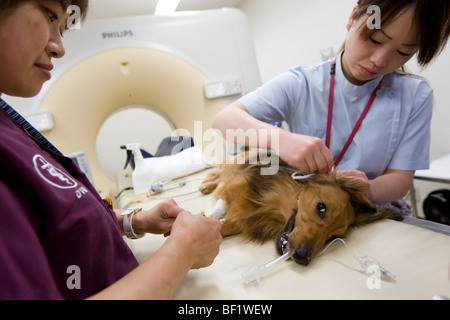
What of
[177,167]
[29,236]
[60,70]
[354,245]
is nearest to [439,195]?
[354,245]

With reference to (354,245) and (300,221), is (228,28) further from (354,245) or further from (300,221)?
(354,245)

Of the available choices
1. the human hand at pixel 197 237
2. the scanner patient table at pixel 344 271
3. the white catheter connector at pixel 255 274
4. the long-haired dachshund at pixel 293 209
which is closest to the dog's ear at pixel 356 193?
the long-haired dachshund at pixel 293 209

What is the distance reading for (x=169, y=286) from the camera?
1.65 feet

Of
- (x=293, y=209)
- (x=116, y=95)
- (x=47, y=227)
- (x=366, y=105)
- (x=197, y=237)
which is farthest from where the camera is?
(x=116, y=95)

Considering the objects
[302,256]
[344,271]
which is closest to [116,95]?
[302,256]

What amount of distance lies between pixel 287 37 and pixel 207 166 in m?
2.19

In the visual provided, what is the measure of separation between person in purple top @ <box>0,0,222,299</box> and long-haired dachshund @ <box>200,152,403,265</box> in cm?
40

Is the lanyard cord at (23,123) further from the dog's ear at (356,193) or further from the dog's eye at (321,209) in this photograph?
the dog's ear at (356,193)

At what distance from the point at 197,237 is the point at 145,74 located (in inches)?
69.0

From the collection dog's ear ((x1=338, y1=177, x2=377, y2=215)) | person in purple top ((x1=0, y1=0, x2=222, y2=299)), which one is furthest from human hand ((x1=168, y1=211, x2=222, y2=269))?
dog's ear ((x1=338, y1=177, x2=377, y2=215))

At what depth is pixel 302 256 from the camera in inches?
30.1

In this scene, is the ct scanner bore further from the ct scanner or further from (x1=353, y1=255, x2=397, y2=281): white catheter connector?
(x1=353, y1=255, x2=397, y2=281): white catheter connector

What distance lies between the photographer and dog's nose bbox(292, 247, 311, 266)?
760 millimetres

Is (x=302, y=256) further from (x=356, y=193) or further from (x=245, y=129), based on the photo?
(x=245, y=129)
